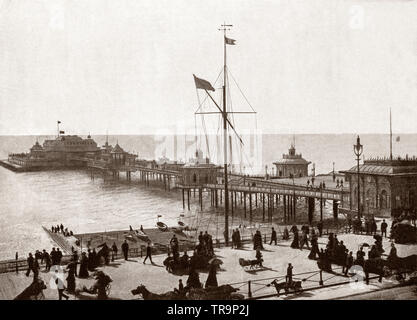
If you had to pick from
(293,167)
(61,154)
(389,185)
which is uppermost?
(61,154)

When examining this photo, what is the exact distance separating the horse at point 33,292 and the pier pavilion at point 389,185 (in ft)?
89.7

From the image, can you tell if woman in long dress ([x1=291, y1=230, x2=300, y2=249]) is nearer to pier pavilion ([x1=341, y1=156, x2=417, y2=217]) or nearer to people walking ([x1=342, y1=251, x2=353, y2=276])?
people walking ([x1=342, y1=251, x2=353, y2=276])

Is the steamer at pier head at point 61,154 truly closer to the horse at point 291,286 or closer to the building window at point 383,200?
the building window at point 383,200

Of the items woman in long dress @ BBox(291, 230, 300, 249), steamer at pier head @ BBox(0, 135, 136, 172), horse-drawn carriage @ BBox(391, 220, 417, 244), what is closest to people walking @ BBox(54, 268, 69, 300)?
woman in long dress @ BBox(291, 230, 300, 249)

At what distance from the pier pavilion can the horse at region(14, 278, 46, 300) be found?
2735 cm

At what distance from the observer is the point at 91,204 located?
240 feet

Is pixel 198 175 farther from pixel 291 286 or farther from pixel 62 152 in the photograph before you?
pixel 62 152

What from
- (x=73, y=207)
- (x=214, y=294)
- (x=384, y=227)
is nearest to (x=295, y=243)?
(x=384, y=227)

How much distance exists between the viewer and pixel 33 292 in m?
17.8

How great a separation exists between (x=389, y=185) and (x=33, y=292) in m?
29.2

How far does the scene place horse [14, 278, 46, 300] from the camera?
1764 centimetres

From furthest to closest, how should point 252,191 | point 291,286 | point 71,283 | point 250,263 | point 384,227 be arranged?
point 252,191 < point 384,227 < point 250,263 < point 71,283 < point 291,286
